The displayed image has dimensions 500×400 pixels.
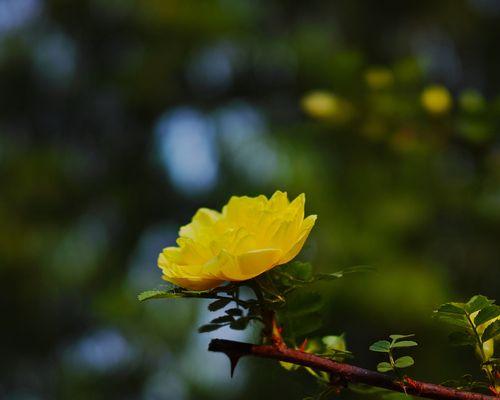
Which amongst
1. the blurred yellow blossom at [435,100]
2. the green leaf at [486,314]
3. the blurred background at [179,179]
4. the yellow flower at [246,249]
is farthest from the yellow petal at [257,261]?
the blurred background at [179,179]

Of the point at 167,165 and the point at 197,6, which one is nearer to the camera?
the point at 197,6

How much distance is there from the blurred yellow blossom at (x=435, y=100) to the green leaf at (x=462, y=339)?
49cm

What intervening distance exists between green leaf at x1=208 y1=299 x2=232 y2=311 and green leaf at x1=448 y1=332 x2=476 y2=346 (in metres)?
0.12

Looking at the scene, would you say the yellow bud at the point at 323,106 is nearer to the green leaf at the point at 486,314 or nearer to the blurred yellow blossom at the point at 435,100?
the blurred yellow blossom at the point at 435,100

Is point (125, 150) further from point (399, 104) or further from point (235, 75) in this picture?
point (399, 104)

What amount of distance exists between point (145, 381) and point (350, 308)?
4.91ft

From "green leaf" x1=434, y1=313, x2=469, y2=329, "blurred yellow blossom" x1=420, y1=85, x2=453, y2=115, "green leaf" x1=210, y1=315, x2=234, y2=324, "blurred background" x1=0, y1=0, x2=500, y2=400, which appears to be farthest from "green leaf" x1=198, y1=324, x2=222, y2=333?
"blurred background" x1=0, y1=0, x2=500, y2=400

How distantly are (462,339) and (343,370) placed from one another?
0.25ft

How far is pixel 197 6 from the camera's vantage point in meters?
3.65

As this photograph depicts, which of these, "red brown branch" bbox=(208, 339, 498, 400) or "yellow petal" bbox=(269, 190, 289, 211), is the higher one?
"yellow petal" bbox=(269, 190, 289, 211)

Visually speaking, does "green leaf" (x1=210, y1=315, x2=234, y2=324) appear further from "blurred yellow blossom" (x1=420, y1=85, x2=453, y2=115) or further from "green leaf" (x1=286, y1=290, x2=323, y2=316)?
"blurred yellow blossom" (x1=420, y1=85, x2=453, y2=115)

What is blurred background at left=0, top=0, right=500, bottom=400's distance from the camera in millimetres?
2363

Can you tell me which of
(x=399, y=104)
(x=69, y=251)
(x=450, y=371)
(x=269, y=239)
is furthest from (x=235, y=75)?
(x=269, y=239)

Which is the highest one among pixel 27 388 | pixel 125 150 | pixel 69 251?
pixel 125 150
